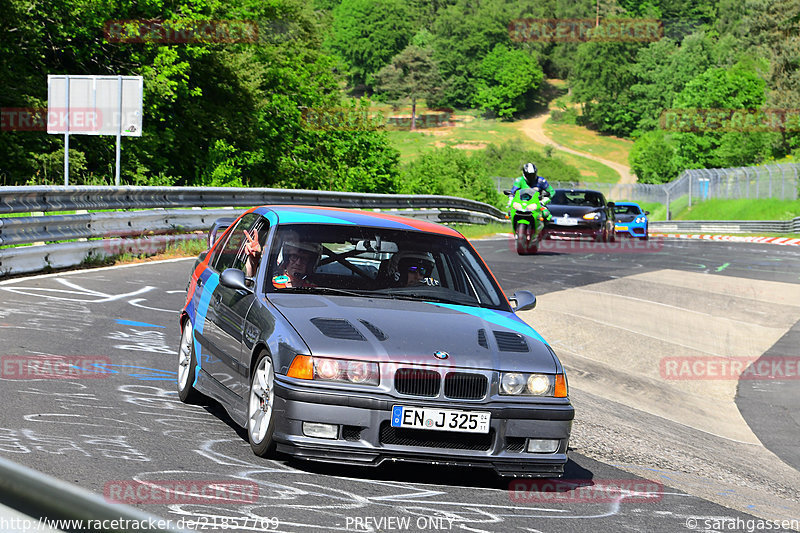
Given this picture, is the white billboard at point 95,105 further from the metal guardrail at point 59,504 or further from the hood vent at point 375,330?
the metal guardrail at point 59,504

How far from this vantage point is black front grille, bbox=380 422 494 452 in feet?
18.5

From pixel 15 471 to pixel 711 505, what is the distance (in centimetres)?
435

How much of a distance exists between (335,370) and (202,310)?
2162mm

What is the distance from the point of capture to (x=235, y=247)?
771 cm

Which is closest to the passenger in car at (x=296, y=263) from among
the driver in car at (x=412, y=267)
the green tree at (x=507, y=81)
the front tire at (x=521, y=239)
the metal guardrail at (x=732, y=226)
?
the driver in car at (x=412, y=267)

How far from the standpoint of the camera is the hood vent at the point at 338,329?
5809mm

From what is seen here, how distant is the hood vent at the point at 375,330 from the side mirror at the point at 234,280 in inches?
39.1

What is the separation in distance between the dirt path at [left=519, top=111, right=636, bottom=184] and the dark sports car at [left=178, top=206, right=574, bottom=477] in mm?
126042

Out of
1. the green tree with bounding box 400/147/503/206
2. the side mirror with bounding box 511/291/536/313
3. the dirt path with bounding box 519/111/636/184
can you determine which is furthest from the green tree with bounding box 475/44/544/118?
the side mirror with bounding box 511/291/536/313

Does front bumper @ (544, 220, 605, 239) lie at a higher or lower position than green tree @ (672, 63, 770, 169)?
lower

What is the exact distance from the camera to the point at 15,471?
107 inches

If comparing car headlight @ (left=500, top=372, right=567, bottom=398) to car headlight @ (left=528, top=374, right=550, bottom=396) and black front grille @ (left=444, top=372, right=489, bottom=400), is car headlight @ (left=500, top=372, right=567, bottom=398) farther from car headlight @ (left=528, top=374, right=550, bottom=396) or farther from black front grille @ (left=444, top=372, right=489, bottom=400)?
black front grille @ (left=444, top=372, right=489, bottom=400)

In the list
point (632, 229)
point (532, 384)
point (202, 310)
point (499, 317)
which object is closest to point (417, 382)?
point (532, 384)

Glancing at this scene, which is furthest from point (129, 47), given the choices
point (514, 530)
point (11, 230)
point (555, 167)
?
point (555, 167)
